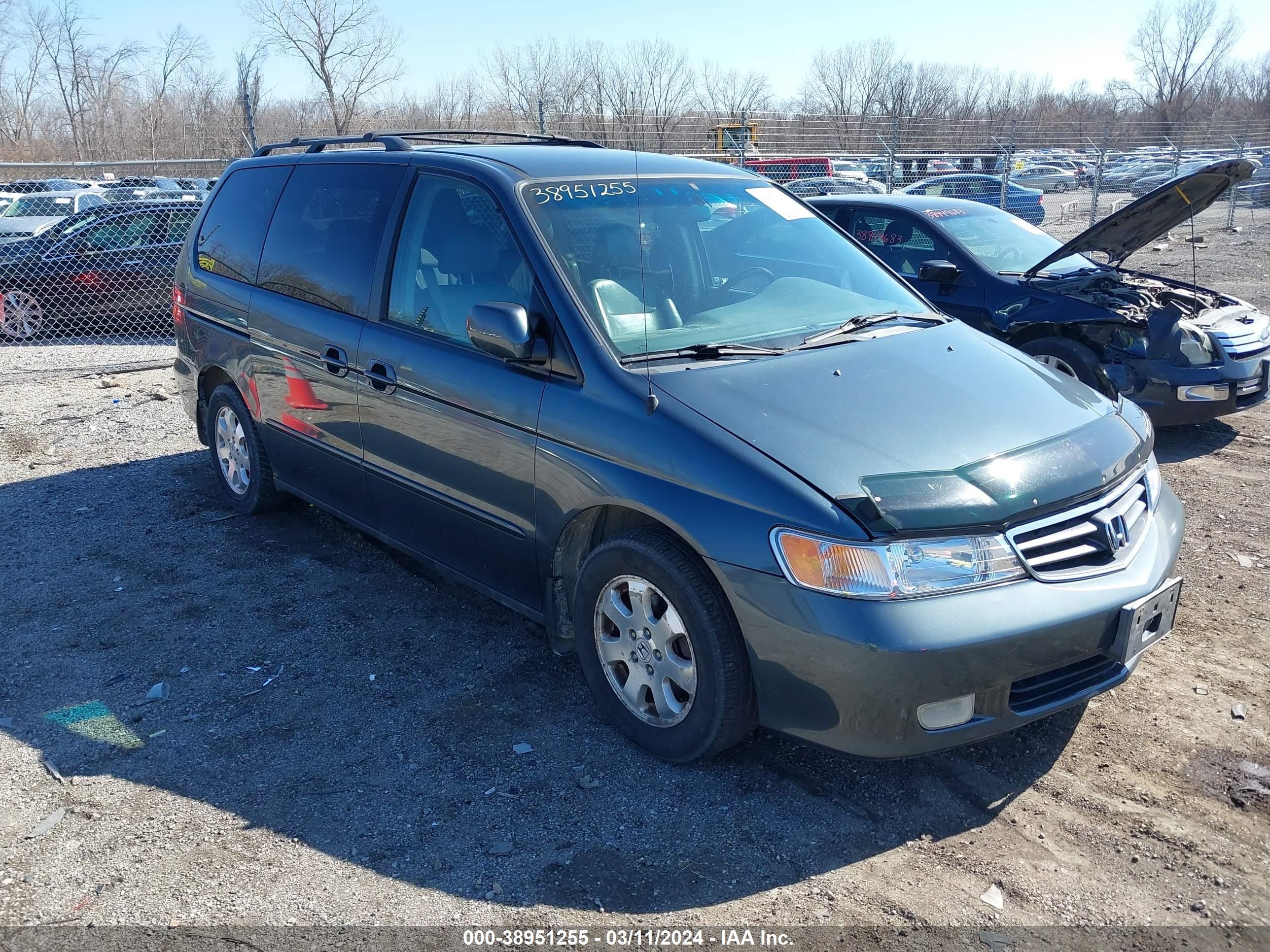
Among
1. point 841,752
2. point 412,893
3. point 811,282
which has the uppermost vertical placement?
point 811,282

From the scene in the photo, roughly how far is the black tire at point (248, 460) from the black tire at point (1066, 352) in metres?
5.00

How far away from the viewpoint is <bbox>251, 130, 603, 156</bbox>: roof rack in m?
4.70

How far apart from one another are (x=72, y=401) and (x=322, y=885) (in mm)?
7402

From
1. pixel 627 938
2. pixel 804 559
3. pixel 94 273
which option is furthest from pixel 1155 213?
pixel 94 273

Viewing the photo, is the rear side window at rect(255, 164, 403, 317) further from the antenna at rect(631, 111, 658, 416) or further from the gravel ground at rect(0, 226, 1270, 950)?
the gravel ground at rect(0, 226, 1270, 950)

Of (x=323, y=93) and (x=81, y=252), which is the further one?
(x=323, y=93)

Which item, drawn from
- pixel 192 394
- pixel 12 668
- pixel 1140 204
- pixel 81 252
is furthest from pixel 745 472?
pixel 81 252

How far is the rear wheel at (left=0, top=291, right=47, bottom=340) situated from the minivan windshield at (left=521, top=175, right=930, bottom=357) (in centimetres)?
1035

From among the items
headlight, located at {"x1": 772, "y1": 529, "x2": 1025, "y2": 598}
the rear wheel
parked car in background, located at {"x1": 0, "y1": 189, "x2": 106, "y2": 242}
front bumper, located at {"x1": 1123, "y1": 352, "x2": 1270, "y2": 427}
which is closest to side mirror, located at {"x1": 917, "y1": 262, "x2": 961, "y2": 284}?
front bumper, located at {"x1": 1123, "y1": 352, "x2": 1270, "y2": 427}

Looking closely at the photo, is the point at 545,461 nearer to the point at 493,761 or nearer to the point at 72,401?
the point at 493,761

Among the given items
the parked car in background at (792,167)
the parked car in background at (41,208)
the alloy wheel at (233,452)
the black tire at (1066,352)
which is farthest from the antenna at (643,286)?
the parked car in background at (792,167)

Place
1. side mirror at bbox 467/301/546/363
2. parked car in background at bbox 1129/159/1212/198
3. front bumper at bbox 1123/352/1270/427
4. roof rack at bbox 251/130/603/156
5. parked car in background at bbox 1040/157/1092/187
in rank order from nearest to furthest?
side mirror at bbox 467/301/546/363, roof rack at bbox 251/130/603/156, front bumper at bbox 1123/352/1270/427, parked car in background at bbox 1129/159/1212/198, parked car in background at bbox 1040/157/1092/187

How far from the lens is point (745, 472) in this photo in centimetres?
290

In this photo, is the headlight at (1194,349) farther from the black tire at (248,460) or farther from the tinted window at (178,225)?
the tinted window at (178,225)
